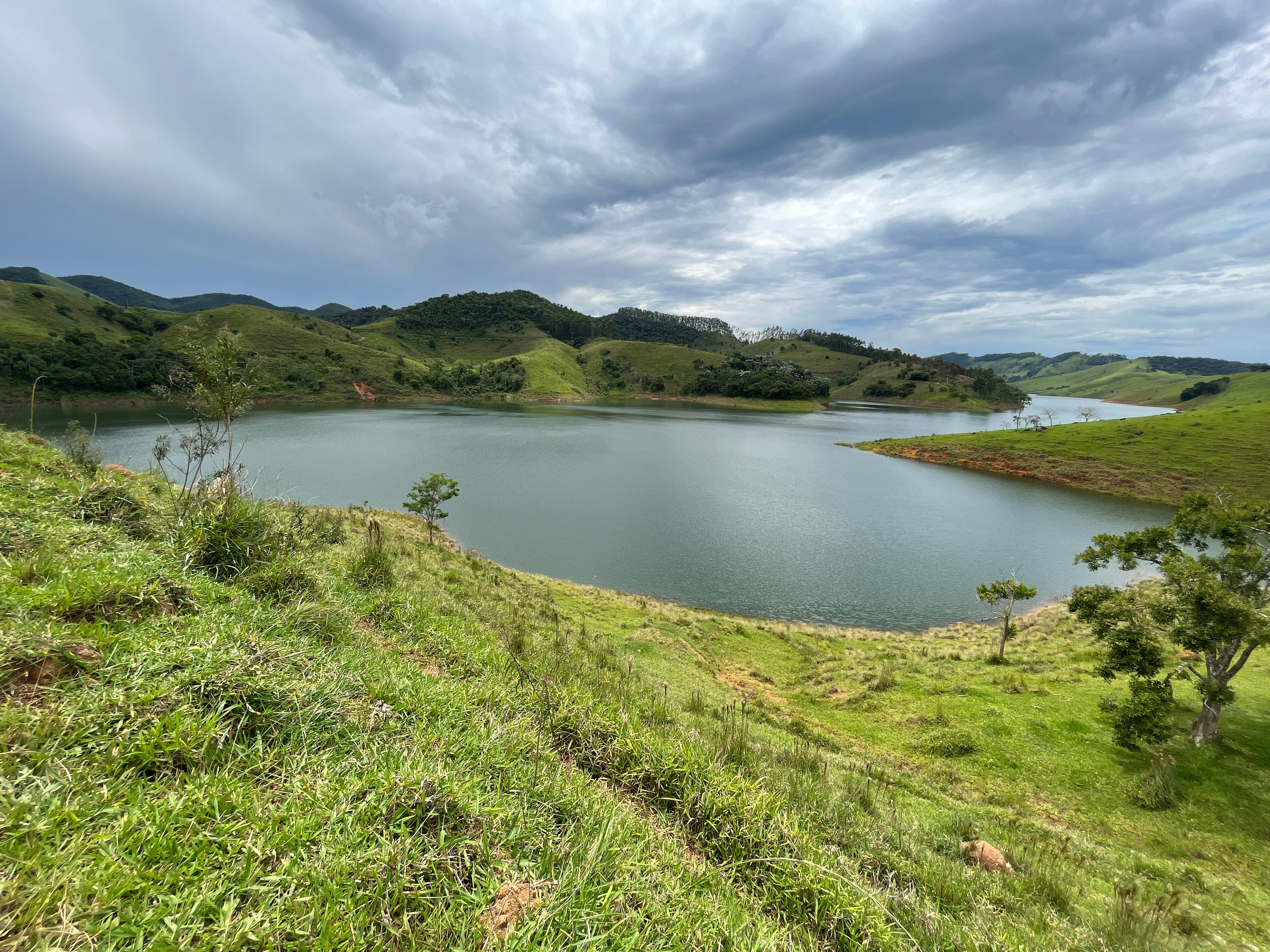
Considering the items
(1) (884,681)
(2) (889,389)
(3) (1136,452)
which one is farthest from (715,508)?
(2) (889,389)

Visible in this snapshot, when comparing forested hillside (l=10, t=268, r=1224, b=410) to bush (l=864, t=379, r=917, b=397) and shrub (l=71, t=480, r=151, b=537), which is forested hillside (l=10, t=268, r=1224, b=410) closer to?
bush (l=864, t=379, r=917, b=397)

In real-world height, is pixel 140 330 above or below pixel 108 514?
above

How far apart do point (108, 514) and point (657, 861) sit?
6.74 m

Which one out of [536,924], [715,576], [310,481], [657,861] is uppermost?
[536,924]

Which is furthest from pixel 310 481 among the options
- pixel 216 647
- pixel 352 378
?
pixel 352 378

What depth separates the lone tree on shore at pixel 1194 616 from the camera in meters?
8.54

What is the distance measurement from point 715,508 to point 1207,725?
26839mm

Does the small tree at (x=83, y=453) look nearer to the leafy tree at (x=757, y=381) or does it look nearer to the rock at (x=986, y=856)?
the rock at (x=986, y=856)

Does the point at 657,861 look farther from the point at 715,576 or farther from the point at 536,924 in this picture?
the point at 715,576

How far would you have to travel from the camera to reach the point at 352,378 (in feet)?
355

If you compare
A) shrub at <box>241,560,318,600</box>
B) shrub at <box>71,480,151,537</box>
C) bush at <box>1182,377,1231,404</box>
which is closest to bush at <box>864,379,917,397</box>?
bush at <box>1182,377,1231,404</box>

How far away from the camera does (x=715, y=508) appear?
3538 centimetres

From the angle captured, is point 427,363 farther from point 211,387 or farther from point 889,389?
point 889,389

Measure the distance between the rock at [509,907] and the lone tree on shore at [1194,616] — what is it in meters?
11.7
